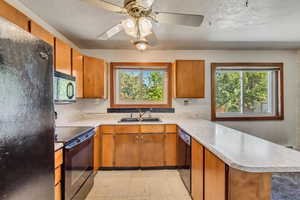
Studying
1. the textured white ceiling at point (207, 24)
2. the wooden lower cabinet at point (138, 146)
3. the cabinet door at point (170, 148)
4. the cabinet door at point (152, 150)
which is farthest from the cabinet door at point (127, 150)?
the textured white ceiling at point (207, 24)

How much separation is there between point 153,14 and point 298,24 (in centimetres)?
235

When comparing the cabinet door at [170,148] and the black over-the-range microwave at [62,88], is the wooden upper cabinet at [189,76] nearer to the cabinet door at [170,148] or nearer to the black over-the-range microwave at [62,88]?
the cabinet door at [170,148]

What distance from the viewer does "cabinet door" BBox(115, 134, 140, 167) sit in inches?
123

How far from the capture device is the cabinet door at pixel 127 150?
123 inches

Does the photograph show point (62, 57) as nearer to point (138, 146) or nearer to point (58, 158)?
point (58, 158)

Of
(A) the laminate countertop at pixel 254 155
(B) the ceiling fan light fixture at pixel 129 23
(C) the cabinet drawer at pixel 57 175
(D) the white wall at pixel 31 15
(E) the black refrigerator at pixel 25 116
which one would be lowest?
(C) the cabinet drawer at pixel 57 175

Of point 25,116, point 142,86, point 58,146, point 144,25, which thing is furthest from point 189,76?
point 25,116

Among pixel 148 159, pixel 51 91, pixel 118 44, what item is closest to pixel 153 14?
pixel 51 91

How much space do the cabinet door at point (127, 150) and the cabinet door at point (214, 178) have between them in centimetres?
163

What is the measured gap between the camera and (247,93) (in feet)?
13.0

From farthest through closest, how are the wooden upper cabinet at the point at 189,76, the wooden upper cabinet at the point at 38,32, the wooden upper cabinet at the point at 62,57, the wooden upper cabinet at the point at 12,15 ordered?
the wooden upper cabinet at the point at 189,76 → the wooden upper cabinet at the point at 62,57 → the wooden upper cabinet at the point at 38,32 → the wooden upper cabinet at the point at 12,15

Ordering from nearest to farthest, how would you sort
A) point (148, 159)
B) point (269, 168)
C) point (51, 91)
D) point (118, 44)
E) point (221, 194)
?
point (269, 168)
point (51, 91)
point (221, 194)
point (148, 159)
point (118, 44)

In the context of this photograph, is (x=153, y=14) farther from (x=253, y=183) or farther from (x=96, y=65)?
(x=96, y=65)

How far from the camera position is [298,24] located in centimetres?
253
